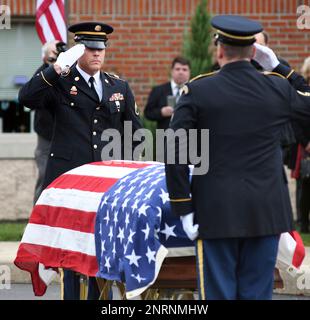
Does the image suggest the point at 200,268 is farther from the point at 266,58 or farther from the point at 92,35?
the point at 92,35

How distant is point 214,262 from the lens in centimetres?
582

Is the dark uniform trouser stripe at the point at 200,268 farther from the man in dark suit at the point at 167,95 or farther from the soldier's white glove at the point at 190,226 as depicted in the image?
the man in dark suit at the point at 167,95

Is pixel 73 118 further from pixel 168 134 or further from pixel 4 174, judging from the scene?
pixel 4 174

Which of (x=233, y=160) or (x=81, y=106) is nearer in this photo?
(x=233, y=160)

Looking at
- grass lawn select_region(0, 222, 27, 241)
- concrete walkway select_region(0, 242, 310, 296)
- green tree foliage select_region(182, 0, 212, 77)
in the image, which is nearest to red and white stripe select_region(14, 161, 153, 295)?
concrete walkway select_region(0, 242, 310, 296)

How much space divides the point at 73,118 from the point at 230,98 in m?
2.21

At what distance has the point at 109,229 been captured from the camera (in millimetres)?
6660

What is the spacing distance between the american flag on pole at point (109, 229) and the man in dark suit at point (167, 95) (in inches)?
202

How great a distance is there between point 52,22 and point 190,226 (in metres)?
7.48

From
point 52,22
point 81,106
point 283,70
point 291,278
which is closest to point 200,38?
point 52,22

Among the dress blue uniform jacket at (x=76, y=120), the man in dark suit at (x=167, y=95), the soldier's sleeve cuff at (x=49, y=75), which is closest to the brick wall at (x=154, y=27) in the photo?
the man in dark suit at (x=167, y=95)

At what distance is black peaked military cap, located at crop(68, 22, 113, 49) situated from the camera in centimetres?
779

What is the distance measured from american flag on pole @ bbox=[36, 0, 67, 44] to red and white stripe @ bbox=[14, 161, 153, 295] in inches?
222
